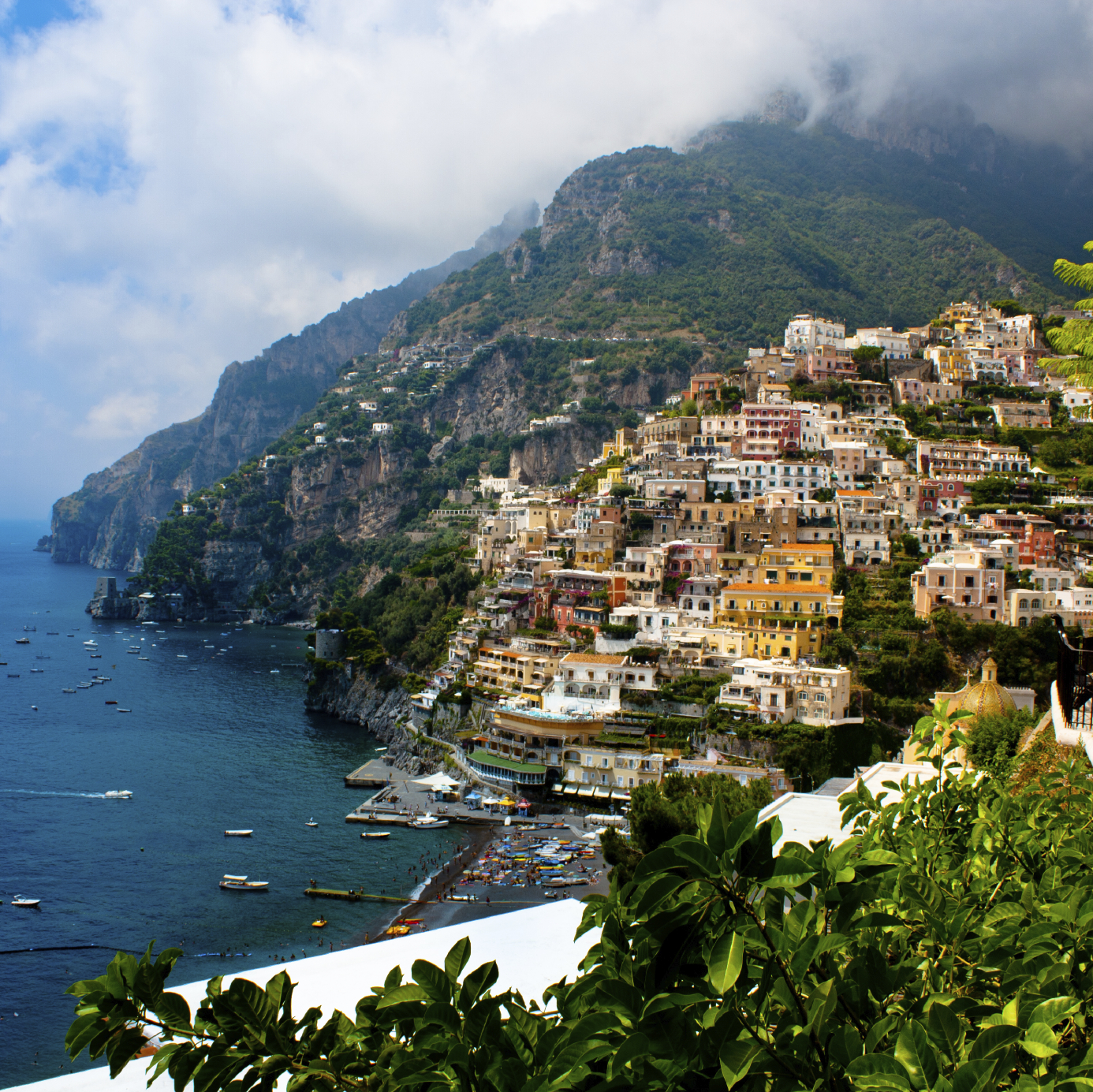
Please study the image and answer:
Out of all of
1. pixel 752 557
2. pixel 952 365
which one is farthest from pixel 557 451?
pixel 752 557

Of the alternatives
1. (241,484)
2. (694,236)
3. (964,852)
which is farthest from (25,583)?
(964,852)

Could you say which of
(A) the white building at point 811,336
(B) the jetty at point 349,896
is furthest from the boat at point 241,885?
(A) the white building at point 811,336

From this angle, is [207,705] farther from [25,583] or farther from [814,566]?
[25,583]

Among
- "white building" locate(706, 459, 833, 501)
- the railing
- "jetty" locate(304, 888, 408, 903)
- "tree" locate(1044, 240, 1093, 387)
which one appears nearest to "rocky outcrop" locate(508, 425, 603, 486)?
"white building" locate(706, 459, 833, 501)

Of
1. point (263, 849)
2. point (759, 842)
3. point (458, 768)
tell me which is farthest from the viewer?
point (458, 768)

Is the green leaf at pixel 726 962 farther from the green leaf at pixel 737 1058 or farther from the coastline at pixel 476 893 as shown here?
the coastline at pixel 476 893

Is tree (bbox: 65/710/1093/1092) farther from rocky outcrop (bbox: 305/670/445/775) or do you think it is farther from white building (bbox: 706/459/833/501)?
white building (bbox: 706/459/833/501)
